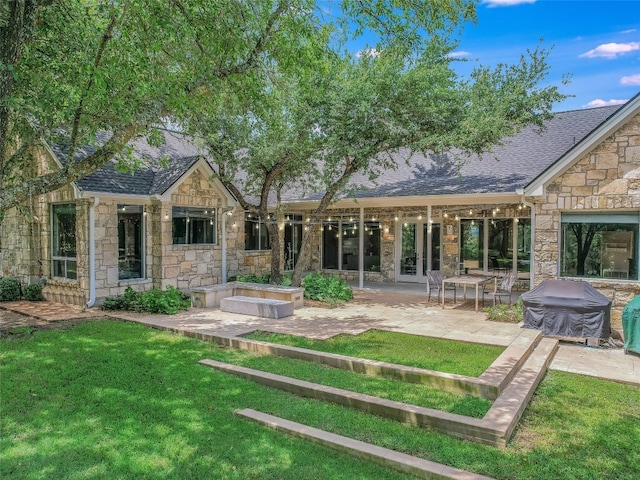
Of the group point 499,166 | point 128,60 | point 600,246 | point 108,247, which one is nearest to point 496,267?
point 499,166

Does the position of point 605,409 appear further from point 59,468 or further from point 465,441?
point 59,468

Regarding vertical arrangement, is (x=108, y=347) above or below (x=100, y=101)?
below

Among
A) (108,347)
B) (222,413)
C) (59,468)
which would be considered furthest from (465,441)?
(108,347)

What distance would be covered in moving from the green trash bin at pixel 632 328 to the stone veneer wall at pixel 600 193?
1.48m

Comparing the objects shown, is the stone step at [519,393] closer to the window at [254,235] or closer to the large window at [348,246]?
the large window at [348,246]

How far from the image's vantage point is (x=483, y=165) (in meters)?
13.7

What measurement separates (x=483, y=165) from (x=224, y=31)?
944 centimetres

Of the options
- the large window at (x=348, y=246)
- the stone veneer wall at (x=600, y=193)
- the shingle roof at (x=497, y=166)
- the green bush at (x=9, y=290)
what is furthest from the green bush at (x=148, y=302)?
the stone veneer wall at (x=600, y=193)

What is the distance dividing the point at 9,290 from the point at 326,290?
8.73 metres

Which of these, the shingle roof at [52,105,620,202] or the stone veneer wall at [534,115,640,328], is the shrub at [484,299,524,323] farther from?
the shingle roof at [52,105,620,202]

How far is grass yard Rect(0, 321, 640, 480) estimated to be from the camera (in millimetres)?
3736

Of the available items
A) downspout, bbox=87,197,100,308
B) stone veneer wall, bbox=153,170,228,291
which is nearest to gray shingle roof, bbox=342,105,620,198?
stone veneer wall, bbox=153,170,228,291

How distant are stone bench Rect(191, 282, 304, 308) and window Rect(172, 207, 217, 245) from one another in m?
1.88

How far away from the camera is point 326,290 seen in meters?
12.1
